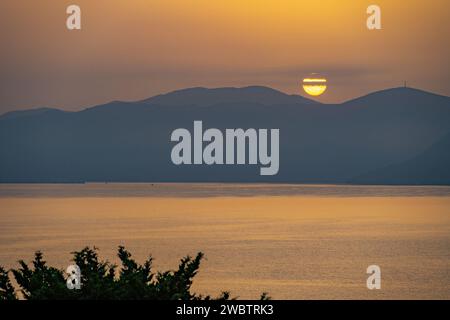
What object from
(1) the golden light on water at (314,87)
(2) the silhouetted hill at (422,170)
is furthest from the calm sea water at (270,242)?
(2) the silhouetted hill at (422,170)

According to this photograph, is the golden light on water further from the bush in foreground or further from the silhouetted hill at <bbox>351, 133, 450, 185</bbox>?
the silhouetted hill at <bbox>351, 133, 450, 185</bbox>

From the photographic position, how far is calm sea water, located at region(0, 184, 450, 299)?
42.5 metres

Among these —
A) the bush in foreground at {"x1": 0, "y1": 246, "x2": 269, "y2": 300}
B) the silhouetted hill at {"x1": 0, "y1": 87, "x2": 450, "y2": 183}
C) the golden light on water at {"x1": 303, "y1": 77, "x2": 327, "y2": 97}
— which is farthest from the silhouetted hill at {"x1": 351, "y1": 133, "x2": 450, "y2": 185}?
the bush in foreground at {"x1": 0, "y1": 246, "x2": 269, "y2": 300}

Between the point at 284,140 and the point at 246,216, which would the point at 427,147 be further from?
the point at 246,216

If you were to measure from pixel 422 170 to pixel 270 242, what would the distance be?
98.3 meters

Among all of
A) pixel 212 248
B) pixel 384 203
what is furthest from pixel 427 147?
pixel 212 248

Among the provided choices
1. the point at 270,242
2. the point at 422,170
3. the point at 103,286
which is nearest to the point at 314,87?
the point at 270,242

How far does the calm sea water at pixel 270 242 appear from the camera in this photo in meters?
42.5

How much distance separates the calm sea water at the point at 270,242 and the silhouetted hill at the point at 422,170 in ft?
140

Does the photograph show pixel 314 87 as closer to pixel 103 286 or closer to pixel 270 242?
pixel 270 242

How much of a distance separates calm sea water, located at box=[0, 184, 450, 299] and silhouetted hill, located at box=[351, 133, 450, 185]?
4282 centimetres

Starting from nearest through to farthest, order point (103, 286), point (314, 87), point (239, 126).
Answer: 1. point (103, 286)
2. point (314, 87)
3. point (239, 126)

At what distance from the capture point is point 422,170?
15450cm

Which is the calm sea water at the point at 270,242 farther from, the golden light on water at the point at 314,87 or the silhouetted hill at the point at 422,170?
the silhouetted hill at the point at 422,170
